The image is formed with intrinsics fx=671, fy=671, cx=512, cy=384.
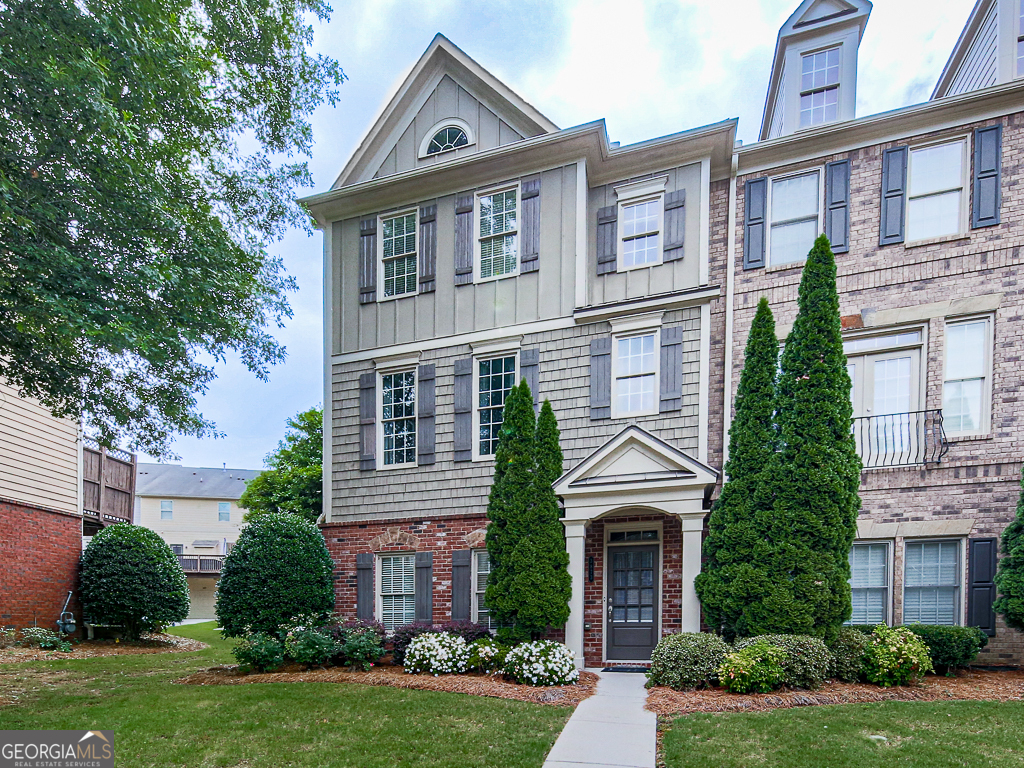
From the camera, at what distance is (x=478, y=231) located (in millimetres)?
12094

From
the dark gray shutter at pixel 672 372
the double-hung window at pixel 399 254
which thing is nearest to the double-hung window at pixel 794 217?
the dark gray shutter at pixel 672 372

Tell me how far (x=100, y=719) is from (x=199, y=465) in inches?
1510

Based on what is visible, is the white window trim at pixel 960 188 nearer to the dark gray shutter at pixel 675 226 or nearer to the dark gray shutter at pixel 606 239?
the dark gray shutter at pixel 675 226

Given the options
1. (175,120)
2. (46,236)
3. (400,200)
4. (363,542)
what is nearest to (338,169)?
(400,200)

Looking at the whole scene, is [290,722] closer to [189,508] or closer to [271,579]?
[271,579]

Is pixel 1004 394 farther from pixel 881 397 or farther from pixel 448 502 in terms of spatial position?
pixel 448 502

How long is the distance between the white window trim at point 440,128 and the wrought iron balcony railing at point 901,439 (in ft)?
26.5

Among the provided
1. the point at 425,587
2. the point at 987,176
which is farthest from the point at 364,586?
the point at 987,176

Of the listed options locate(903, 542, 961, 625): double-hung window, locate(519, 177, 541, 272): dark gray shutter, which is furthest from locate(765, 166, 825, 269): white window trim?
locate(903, 542, 961, 625): double-hung window

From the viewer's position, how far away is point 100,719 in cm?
688

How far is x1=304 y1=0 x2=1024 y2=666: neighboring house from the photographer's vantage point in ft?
30.5

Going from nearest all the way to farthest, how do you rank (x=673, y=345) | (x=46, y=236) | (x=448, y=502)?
(x=46, y=236) < (x=673, y=345) < (x=448, y=502)

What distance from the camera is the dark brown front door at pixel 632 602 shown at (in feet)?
33.4

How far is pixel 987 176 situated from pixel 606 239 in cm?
546
